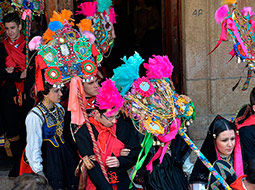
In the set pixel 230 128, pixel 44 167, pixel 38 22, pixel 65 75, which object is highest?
pixel 38 22

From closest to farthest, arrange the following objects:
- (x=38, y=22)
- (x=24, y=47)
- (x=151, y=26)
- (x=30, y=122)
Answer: (x=30, y=122)
(x=24, y=47)
(x=38, y=22)
(x=151, y=26)

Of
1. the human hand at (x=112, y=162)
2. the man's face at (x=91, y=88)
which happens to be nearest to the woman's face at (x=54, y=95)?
the man's face at (x=91, y=88)

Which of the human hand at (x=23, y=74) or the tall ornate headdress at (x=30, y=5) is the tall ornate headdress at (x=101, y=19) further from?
the human hand at (x=23, y=74)

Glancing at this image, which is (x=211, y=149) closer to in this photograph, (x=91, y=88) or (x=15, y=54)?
(x=91, y=88)

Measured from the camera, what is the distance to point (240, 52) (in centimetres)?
489

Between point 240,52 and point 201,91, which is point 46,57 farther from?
point 201,91

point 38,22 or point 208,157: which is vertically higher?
point 38,22

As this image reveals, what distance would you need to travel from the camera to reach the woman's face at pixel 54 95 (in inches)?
192

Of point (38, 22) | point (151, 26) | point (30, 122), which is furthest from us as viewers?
point (151, 26)

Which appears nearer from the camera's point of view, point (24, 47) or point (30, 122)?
point (30, 122)

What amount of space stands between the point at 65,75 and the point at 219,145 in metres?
1.55

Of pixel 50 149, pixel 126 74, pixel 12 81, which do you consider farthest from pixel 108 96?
pixel 12 81

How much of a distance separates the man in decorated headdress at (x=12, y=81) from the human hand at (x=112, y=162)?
6.28 ft

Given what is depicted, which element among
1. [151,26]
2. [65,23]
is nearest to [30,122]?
[65,23]
